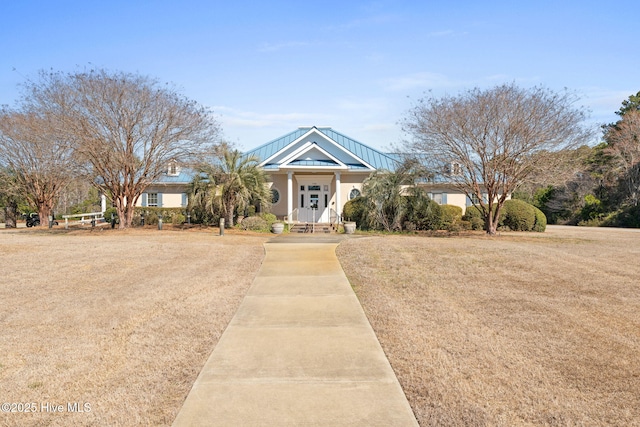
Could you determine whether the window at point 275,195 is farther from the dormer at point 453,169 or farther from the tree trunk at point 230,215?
the dormer at point 453,169

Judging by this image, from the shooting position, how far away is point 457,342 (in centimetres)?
628

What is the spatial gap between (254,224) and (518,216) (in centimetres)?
1603

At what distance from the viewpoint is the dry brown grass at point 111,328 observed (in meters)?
4.50

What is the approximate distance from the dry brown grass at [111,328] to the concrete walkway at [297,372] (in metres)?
0.30

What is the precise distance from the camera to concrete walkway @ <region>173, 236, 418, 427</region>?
4.10 metres

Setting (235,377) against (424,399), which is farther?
(235,377)

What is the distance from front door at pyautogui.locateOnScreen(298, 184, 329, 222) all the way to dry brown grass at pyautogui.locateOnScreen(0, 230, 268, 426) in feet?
56.4

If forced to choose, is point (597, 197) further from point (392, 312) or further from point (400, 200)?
point (392, 312)

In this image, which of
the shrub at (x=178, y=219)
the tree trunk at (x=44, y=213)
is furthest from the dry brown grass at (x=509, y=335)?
the tree trunk at (x=44, y=213)

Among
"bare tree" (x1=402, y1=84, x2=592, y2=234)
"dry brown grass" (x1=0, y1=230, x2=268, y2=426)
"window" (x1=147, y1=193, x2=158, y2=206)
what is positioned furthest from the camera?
"window" (x1=147, y1=193, x2=158, y2=206)

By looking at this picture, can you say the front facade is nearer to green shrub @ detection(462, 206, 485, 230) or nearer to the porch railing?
the porch railing

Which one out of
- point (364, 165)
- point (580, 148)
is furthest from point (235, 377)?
point (364, 165)

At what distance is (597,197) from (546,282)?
41.7 m

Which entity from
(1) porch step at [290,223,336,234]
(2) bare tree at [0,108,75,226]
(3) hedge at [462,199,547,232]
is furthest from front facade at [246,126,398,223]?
(2) bare tree at [0,108,75,226]
